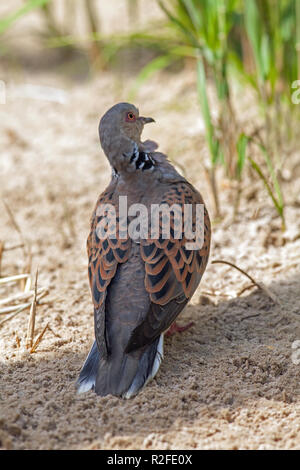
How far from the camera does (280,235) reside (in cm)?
509

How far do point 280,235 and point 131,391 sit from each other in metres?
2.36

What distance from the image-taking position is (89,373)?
3.39 metres

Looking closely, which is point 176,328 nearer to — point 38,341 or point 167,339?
point 167,339

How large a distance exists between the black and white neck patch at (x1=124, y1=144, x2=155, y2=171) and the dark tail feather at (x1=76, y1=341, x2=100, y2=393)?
4.01ft

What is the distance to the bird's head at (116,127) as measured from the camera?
12.8ft

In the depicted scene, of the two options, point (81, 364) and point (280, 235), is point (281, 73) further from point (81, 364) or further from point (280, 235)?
point (81, 364)

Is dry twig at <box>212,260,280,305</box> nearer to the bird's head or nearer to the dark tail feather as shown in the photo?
the bird's head

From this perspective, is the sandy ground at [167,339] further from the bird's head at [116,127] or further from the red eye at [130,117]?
the red eye at [130,117]

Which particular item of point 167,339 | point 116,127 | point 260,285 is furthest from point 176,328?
point 116,127

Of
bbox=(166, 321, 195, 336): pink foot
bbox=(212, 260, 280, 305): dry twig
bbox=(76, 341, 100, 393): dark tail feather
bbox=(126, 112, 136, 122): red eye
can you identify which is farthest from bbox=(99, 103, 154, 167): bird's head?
bbox=(76, 341, 100, 393): dark tail feather

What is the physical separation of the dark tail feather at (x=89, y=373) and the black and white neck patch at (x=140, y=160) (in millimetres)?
1222

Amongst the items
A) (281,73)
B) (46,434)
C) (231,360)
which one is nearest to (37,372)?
(46,434)

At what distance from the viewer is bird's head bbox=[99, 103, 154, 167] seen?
3.91 metres

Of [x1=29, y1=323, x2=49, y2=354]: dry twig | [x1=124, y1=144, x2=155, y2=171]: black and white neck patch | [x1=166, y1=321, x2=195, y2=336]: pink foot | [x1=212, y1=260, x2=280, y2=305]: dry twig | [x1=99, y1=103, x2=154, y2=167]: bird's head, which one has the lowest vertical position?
[x1=29, y1=323, x2=49, y2=354]: dry twig
